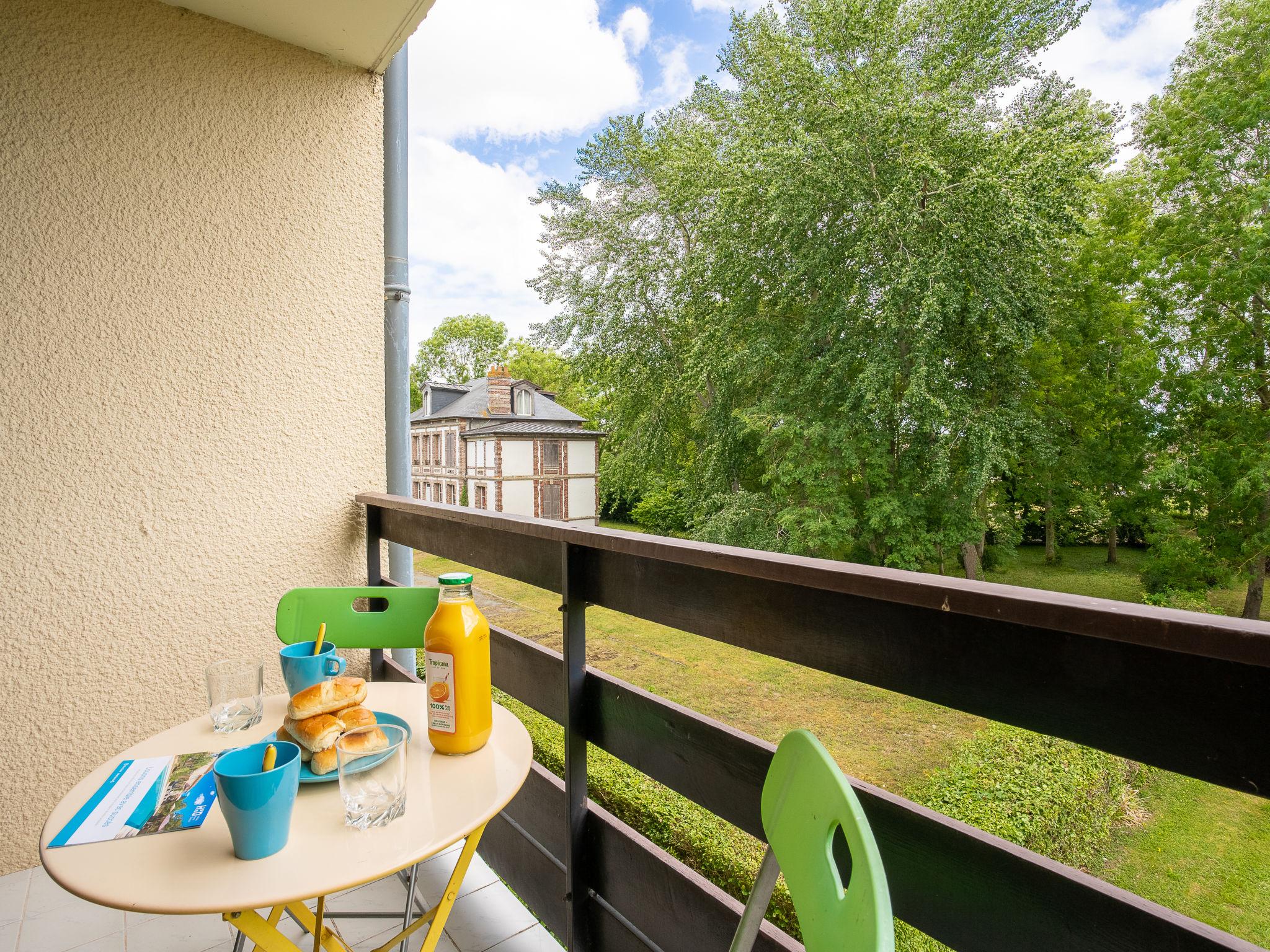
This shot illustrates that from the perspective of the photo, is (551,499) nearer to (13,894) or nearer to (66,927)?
(13,894)

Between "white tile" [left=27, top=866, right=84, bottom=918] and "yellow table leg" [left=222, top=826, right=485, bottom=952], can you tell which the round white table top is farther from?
"white tile" [left=27, top=866, right=84, bottom=918]

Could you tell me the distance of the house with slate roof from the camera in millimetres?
18016

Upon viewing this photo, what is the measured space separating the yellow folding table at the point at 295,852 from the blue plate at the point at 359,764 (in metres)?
0.01

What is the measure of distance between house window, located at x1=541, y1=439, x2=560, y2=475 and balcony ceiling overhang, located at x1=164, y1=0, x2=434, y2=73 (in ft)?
58.5

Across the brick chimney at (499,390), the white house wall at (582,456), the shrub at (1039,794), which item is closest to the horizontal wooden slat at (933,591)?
the shrub at (1039,794)

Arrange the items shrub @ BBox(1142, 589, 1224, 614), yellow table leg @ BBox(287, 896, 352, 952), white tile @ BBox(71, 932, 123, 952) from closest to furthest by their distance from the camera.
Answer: yellow table leg @ BBox(287, 896, 352, 952)
white tile @ BBox(71, 932, 123, 952)
shrub @ BBox(1142, 589, 1224, 614)

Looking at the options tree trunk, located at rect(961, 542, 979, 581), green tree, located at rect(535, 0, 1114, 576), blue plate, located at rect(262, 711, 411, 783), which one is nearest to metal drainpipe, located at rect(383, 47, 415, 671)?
blue plate, located at rect(262, 711, 411, 783)

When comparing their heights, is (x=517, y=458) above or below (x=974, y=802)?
above

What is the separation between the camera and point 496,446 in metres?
18.1

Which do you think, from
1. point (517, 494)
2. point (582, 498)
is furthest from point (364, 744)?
point (582, 498)

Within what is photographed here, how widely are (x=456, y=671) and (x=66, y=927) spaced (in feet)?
4.43

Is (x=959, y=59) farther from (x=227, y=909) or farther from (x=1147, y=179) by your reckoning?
(x=227, y=909)

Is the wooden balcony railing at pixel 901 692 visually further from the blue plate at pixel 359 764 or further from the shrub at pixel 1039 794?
the shrub at pixel 1039 794

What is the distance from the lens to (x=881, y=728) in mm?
8859
